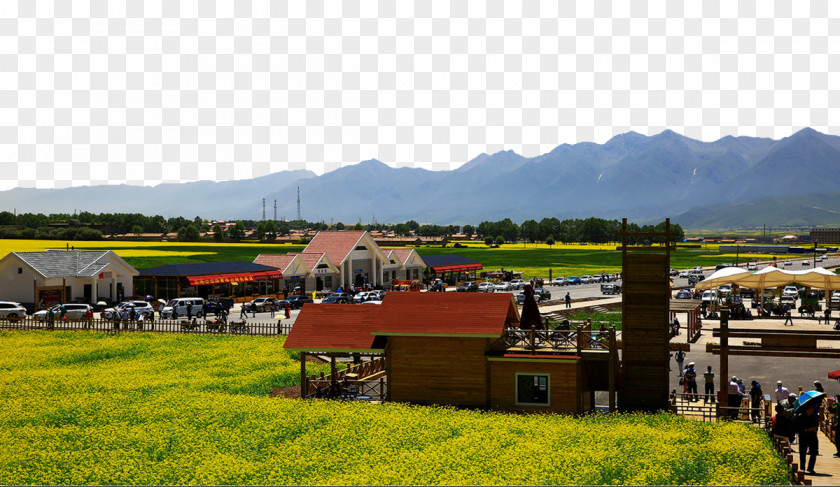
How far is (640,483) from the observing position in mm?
20562

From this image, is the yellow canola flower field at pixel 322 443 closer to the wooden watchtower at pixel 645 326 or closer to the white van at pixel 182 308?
the wooden watchtower at pixel 645 326

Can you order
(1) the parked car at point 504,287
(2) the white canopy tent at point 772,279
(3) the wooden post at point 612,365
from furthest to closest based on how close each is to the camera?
(1) the parked car at point 504,287 → (2) the white canopy tent at point 772,279 → (3) the wooden post at point 612,365

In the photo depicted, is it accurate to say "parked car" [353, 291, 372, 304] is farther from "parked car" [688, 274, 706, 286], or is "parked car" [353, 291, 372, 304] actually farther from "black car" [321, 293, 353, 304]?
"parked car" [688, 274, 706, 286]

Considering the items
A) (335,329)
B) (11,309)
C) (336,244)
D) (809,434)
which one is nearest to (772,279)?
(809,434)

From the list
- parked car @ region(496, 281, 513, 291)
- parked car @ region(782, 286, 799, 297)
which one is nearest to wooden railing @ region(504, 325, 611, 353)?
parked car @ region(782, 286, 799, 297)

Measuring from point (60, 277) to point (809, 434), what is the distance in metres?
68.1

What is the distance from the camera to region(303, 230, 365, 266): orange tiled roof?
9550 cm

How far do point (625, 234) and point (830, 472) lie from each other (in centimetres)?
1115

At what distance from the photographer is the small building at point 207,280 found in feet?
255

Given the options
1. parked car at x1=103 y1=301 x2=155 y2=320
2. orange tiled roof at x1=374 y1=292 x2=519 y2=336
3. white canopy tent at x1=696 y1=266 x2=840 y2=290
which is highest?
white canopy tent at x1=696 y1=266 x2=840 y2=290

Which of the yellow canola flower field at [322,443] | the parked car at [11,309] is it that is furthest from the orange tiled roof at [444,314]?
the parked car at [11,309]

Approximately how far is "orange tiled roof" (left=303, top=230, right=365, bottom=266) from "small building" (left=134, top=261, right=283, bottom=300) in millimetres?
10657

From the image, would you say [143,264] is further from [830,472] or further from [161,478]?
[830,472]

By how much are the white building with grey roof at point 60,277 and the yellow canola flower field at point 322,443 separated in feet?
124
